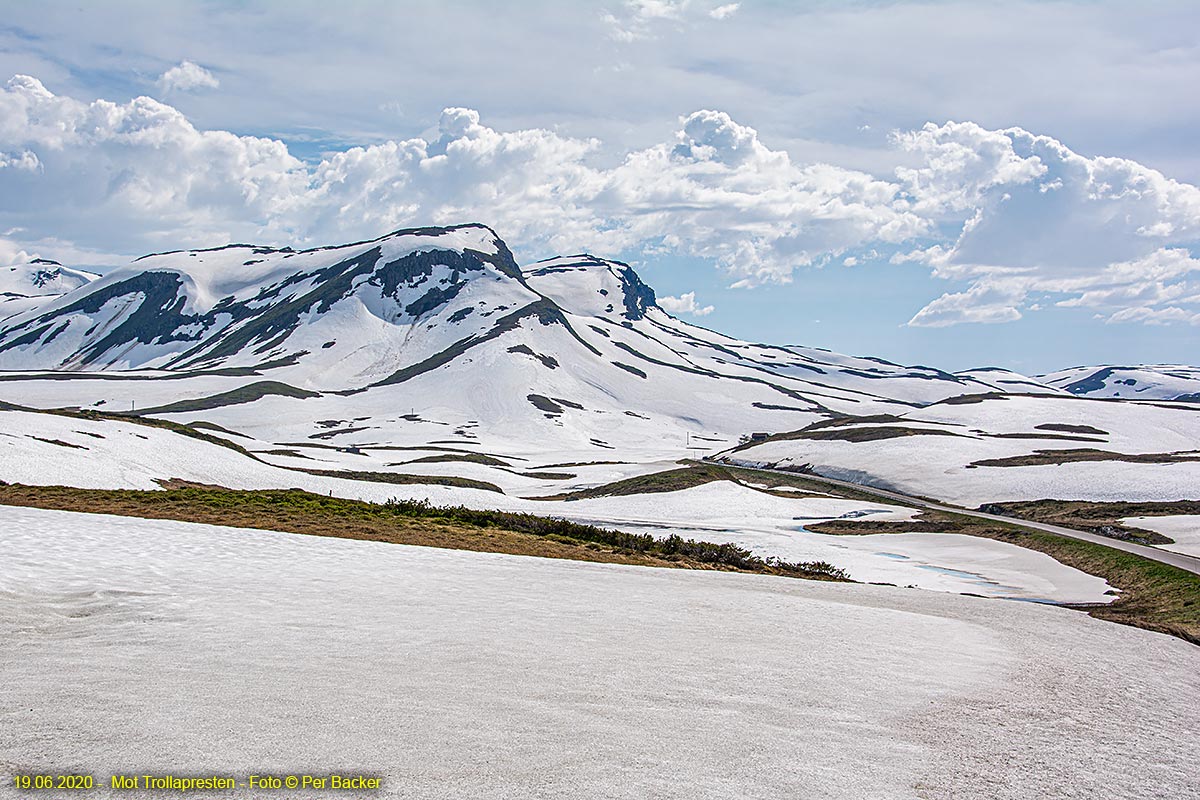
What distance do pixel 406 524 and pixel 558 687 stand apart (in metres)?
23.7

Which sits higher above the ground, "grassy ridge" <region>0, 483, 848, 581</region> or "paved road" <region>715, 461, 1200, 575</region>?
"paved road" <region>715, 461, 1200, 575</region>

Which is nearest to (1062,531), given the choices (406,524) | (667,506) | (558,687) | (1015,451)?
(667,506)

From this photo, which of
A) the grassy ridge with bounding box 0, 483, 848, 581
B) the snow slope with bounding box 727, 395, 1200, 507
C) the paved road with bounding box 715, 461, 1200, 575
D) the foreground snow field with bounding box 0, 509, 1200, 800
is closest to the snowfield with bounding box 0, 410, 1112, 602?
the paved road with bounding box 715, 461, 1200, 575

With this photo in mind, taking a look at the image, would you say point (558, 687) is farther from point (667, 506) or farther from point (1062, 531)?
point (667, 506)

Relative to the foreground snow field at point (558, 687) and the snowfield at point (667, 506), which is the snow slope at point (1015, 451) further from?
the foreground snow field at point (558, 687)

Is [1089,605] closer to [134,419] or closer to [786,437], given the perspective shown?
[134,419]

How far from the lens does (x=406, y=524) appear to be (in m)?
34.3

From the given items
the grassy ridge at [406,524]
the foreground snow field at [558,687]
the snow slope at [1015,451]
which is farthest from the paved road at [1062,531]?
the foreground snow field at [558,687]

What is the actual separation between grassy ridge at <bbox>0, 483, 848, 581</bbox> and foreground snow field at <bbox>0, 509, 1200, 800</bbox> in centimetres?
842

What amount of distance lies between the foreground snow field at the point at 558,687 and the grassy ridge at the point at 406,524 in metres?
8.42

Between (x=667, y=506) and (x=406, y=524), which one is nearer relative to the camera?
(x=406, y=524)

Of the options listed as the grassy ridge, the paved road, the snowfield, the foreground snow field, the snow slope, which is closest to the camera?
the foreground snow field

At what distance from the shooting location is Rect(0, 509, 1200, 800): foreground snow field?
862cm

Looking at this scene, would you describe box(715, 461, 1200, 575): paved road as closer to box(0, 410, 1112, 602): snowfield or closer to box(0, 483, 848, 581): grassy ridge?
box(0, 410, 1112, 602): snowfield
